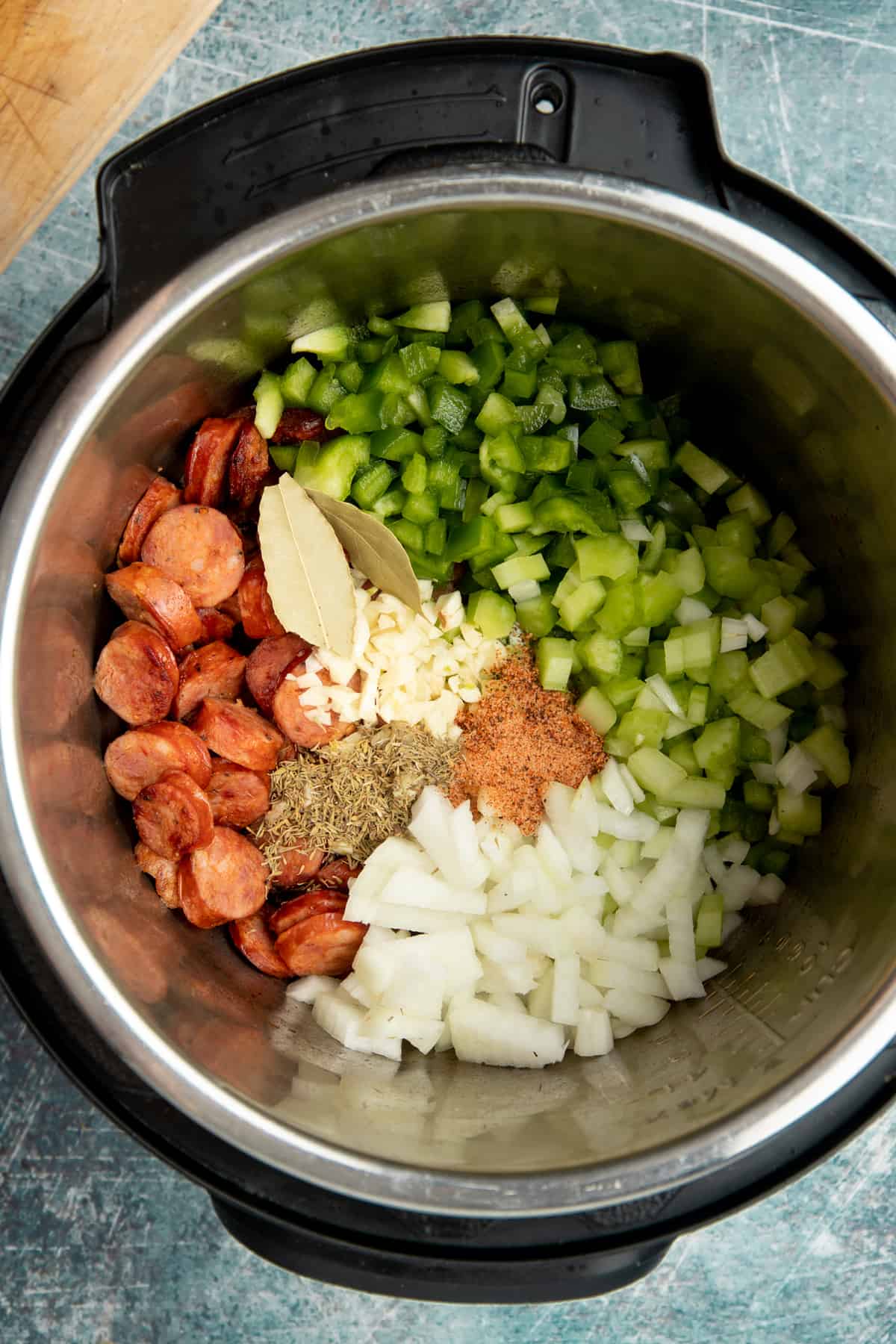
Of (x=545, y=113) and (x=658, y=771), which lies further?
(x=658, y=771)

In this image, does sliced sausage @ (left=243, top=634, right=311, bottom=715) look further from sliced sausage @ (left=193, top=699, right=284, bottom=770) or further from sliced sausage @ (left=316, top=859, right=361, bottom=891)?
sliced sausage @ (left=316, top=859, right=361, bottom=891)

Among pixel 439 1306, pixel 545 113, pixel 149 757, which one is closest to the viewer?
pixel 545 113

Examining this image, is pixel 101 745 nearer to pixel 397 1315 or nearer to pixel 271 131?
pixel 271 131

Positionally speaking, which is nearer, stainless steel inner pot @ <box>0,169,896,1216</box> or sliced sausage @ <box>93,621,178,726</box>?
stainless steel inner pot @ <box>0,169,896,1216</box>

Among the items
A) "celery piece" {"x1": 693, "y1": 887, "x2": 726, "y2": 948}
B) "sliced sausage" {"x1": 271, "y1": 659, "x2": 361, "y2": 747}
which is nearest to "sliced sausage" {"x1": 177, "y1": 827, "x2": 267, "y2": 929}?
"sliced sausage" {"x1": 271, "y1": 659, "x2": 361, "y2": 747}

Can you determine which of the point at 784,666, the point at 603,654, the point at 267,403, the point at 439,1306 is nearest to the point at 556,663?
the point at 603,654

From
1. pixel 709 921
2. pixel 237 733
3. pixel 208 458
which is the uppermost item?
pixel 208 458

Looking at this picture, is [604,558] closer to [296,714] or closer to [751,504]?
[751,504]

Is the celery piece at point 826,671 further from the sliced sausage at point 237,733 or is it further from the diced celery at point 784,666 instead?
the sliced sausage at point 237,733
